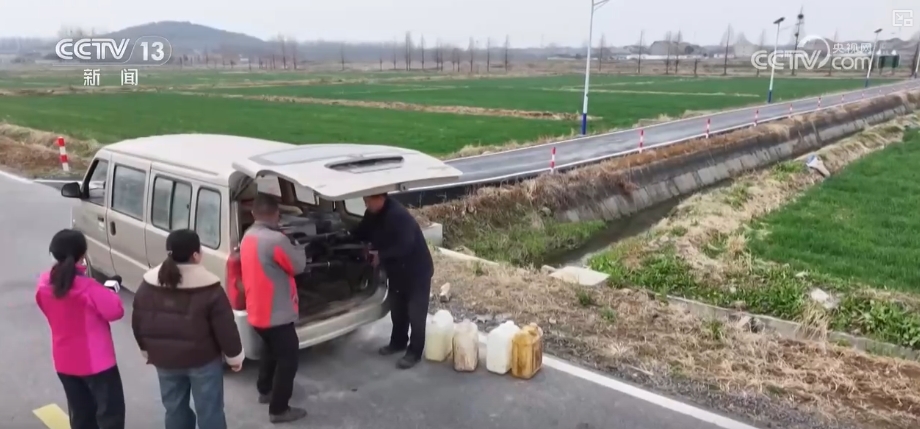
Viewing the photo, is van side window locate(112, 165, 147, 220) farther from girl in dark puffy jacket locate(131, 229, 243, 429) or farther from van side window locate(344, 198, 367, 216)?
girl in dark puffy jacket locate(131, 229, 243, 429)

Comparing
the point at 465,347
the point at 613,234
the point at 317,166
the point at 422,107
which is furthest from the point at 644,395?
the point at 422,107

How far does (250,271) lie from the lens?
14.7ft

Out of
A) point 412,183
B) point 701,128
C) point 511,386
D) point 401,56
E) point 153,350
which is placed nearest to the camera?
point 153,350

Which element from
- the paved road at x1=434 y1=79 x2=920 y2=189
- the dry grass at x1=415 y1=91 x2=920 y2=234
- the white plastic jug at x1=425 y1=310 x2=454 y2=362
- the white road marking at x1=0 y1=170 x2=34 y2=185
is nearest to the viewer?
the white plastic jug at x1=425 y1=310 x2=454 y2=362

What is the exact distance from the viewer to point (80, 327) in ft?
12.7

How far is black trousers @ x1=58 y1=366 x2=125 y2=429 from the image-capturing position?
406cm

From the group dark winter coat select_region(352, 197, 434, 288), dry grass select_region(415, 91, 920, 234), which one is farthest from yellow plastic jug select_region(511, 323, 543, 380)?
dry grass select_region(415, 91, 920, 234)

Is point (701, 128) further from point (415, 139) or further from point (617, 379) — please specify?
point (617, 379)

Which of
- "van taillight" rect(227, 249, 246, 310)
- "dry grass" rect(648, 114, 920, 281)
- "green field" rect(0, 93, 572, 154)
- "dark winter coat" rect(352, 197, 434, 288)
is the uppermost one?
"dark winter coat" rect(352, 197, 434, 288)

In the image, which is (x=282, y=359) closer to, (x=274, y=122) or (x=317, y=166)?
(x=317, y=166)

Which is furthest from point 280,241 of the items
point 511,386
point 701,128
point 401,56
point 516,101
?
point 401,56

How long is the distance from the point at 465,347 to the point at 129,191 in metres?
3.25

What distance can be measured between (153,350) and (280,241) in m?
0.99

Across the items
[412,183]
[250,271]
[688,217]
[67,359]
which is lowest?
[688,217]
